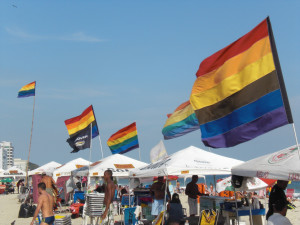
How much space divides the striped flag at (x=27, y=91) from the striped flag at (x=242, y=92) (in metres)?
24.3

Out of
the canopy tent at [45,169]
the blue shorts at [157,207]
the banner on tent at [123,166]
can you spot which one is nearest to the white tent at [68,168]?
the banner on tent at [123,166]

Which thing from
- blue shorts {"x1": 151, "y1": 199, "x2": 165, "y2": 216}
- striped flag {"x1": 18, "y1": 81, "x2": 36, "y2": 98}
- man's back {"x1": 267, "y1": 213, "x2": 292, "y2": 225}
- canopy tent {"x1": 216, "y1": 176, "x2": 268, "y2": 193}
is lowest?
man's back {"x1": 267, "y1": 213, "x2": 292, "y2": 225}

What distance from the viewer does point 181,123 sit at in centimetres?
1173

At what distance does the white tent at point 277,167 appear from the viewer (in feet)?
17.2

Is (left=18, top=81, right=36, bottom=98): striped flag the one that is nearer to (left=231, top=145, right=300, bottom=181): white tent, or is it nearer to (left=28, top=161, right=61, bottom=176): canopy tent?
(left=28, top=161, right=61, bottom=176): canopy tent

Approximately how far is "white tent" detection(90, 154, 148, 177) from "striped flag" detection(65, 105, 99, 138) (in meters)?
1.25

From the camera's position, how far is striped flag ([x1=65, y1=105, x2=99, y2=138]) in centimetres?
1594

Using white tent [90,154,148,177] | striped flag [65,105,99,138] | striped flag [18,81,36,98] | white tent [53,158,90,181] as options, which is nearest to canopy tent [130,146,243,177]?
white tent [90,154,148,177]

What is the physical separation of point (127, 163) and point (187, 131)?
4483 mm

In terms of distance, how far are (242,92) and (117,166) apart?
9735 millimetres

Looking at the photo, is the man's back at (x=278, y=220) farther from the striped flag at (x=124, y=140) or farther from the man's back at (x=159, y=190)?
the striped flag at (x=124, y=140)

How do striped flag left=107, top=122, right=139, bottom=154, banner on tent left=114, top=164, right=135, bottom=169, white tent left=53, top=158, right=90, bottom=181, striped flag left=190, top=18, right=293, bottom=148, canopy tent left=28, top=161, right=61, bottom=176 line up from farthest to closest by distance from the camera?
canopy tent left=28, top=161, right=61, bottom=176, white tent left=53, top=158, right=90, bottom=181, striped flag left=107, top=122, right=139, bottom=154, banner on tent left=114, top=164, right=135, bottom=169, striped flag left=190, top=18, right=293, bottom=148

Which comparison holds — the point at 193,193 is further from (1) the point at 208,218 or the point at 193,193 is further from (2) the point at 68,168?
(2) the point at 68,168

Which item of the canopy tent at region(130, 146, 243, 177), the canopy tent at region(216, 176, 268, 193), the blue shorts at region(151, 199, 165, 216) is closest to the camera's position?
the canopy tent at region(216, 176, 268, 193)
